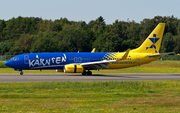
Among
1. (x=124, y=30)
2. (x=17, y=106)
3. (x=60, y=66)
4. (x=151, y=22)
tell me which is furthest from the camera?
(x=124, y=30)

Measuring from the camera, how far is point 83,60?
139 ft

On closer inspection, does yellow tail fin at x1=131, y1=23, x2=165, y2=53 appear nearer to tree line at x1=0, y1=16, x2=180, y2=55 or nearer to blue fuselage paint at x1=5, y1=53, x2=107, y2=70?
blue fuselage paint at x1=5, y1=53, x2=107, y2=70

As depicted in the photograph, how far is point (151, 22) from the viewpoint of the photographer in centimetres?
13100

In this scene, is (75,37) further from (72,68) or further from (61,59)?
(72,68)

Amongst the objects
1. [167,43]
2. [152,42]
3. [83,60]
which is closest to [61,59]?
[83,60]

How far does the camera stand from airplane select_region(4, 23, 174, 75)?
40469 mm

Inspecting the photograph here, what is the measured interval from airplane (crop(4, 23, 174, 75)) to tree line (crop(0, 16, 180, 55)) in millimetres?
49486

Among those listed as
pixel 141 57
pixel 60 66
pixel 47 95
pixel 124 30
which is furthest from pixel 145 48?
pixel 124 30

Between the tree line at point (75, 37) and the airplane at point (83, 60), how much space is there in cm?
4949

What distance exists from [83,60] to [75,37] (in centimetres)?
6909

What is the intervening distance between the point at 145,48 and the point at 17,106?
108 ft

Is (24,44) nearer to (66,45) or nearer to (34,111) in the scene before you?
(66,45)

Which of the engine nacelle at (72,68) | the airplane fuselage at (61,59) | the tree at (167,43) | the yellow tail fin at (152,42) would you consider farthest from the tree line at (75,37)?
the engine nacelle at (72,68)

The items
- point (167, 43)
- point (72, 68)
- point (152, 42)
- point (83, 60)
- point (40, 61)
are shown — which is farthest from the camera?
point (167, 43)
